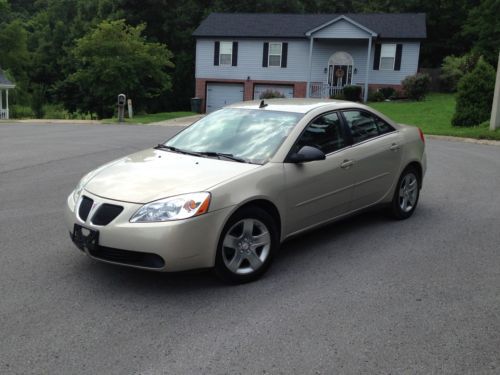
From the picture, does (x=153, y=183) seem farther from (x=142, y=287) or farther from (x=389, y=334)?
(x=389, y=334)

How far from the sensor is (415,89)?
32594mm

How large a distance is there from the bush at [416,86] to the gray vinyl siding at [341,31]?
470 cm

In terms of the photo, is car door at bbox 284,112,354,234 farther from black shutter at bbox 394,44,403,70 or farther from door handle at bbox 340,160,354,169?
black shutter at bbox 394,44,403,70

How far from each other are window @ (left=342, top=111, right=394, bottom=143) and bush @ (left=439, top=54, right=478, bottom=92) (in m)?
28.9

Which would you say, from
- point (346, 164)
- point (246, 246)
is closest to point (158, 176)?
point (246, 246)

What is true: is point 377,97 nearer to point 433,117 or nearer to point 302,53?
point 302,53

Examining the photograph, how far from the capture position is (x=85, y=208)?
15.7 feet

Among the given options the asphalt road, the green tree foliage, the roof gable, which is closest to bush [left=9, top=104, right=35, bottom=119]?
the roof gable

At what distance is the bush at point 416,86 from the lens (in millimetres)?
32531

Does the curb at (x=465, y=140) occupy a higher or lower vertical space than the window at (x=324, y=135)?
lower

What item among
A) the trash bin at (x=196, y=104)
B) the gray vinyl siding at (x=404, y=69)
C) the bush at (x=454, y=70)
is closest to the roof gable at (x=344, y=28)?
the gray vinyl siding at (x=404, y=69)

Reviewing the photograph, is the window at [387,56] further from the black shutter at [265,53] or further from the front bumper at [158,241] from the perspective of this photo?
the front bumper at [158,241]

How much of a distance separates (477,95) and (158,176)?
18365 millimetres

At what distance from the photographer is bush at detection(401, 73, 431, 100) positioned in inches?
1281
